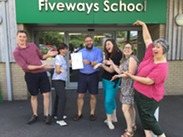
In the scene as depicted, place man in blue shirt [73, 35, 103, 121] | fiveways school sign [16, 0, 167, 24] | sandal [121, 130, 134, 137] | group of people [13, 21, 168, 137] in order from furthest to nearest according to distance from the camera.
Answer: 1. fiveways school sign [16, 0, 167, 24]
2. man in blue shirt [73, 35, 103, 121]
3. sandal [121, 130, 134, 137]
4. group of people [13, 21, 168, 137]

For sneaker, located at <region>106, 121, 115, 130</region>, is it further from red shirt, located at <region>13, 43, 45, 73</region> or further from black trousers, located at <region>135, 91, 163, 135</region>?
red shirt, located at <region>13, 43, 45, 73</region>

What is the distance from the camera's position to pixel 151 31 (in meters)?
5.96

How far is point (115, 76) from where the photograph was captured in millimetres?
3096

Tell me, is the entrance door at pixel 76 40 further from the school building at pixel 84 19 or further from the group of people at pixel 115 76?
the group of people at pixel 115 76

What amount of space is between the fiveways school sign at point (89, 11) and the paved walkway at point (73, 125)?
2300 mm

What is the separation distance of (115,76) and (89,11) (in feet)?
8.70

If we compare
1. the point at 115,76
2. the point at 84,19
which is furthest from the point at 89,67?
the point at 84,19

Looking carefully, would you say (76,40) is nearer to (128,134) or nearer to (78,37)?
(78,37)

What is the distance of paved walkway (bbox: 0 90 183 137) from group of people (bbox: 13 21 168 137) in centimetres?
15

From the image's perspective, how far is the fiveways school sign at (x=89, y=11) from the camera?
494cm

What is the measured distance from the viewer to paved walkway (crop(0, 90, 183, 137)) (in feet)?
11.1

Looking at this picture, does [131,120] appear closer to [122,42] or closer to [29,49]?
[29,49]

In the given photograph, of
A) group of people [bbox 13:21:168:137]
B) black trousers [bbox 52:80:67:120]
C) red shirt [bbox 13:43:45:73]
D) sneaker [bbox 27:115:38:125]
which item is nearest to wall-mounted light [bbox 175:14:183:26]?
group of people [bbox 13:21:168:137]

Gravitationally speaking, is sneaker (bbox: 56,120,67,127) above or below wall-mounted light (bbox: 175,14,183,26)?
below
